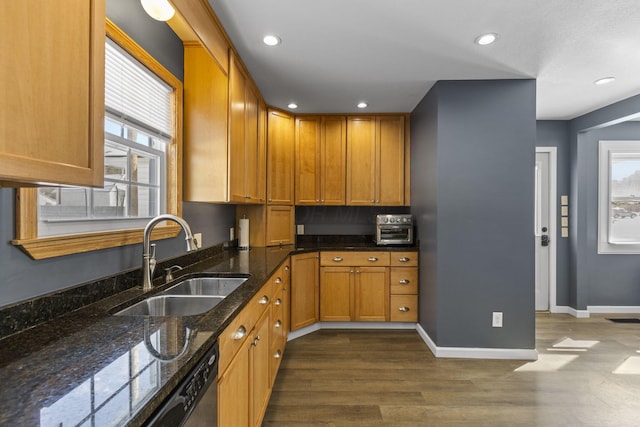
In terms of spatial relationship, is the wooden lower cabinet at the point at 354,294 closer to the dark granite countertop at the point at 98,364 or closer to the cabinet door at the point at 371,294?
the cabinet door at the point at 371,294

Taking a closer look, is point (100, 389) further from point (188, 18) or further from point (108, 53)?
point (188, 18)

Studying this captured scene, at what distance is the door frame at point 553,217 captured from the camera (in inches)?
168

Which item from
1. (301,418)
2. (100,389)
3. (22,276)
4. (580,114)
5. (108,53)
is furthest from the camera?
(580,114)

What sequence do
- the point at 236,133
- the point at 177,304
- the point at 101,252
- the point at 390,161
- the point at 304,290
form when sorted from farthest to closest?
the point at 390,161 → the point at 304,290 → the point at 236,133 → the point at 177,304 → the point at 101,252

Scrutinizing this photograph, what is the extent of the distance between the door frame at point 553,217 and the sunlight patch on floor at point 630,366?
4.41 feet

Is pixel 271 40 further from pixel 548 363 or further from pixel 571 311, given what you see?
pixel 571 311

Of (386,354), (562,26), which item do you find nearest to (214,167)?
(386,354)

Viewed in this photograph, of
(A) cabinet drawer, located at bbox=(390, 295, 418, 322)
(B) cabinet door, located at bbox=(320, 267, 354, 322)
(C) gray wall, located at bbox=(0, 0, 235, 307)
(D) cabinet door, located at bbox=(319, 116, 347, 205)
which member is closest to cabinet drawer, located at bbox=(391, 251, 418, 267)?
(A) cabinet drawer, located at bbox=(390, 295, 418, 322)

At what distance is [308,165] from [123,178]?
7.85ft

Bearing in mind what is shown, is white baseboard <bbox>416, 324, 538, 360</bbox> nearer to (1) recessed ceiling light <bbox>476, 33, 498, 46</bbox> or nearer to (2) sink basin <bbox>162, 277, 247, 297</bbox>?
(2) sink basin <bbox>162, 277, 247, 297</bbox>

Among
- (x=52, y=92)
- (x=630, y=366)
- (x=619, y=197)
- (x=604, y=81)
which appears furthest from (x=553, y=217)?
(x=52, y=92)

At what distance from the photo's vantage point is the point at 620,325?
3795 millimetres

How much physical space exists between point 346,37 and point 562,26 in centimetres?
139

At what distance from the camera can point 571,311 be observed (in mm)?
4223
